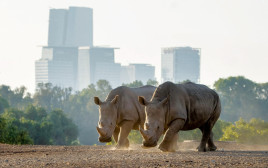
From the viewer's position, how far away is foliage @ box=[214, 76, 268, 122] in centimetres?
16450

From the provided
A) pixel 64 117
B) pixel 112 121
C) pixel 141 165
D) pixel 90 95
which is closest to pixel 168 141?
pixel 112 121

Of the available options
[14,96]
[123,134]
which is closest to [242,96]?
[14,96]

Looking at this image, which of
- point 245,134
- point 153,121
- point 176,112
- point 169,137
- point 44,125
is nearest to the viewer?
point 153,121

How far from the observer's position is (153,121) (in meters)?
19.5

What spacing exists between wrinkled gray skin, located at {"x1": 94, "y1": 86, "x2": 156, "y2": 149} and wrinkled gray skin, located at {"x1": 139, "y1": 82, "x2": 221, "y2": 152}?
1.47 meters

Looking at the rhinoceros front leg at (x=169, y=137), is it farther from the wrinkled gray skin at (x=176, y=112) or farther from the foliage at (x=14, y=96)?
the foliage at (x=14, y=96)

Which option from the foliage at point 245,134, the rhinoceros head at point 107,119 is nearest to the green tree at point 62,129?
the foliage at point 245,134

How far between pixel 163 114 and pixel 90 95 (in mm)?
164307

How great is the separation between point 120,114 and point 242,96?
149 metres

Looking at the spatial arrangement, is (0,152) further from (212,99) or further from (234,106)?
(234,106)

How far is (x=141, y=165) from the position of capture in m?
15.3

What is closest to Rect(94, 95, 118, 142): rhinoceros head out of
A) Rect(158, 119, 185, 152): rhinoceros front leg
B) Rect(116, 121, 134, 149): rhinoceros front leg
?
Rect(116, 121, 134, 149): rhinoceros front leg

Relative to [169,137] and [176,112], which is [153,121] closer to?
[169,137]

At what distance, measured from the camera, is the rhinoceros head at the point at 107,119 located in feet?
68.8
